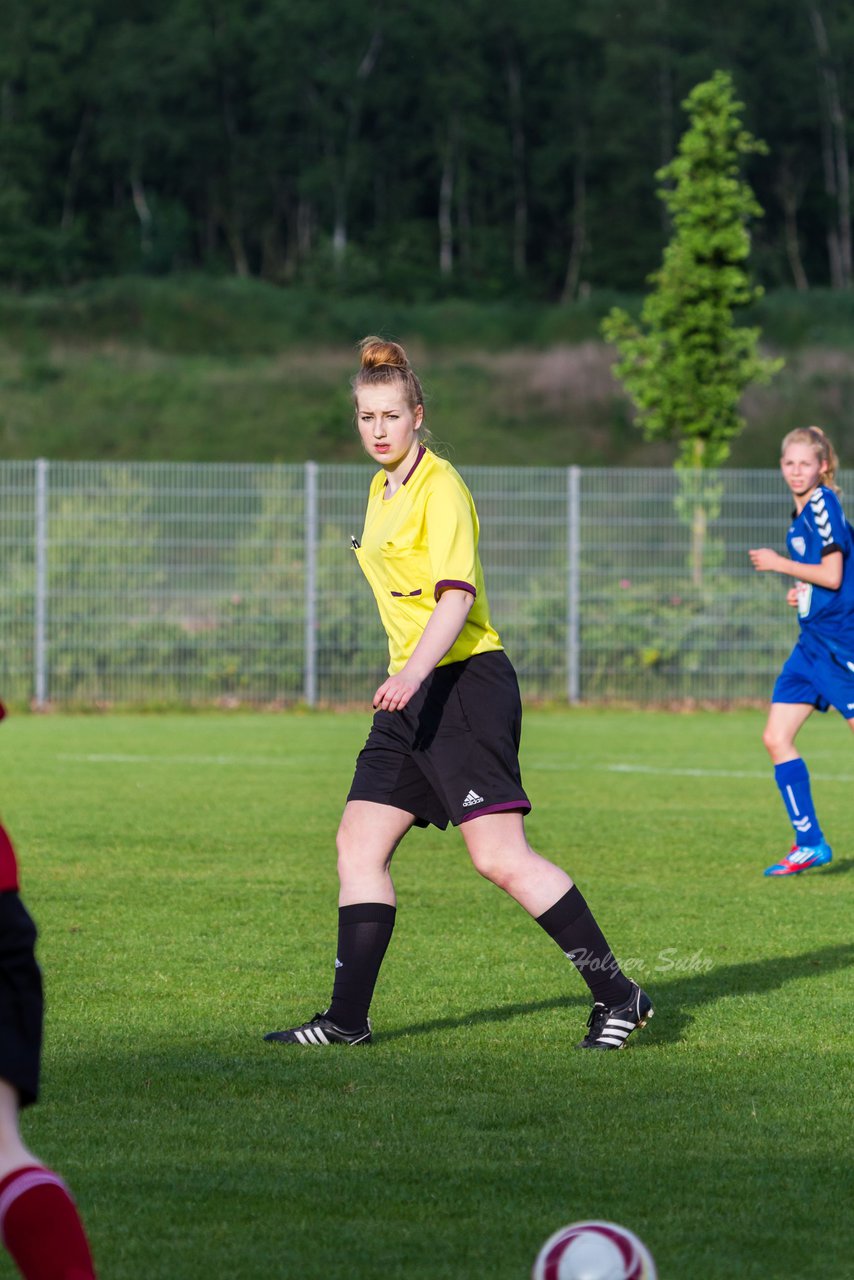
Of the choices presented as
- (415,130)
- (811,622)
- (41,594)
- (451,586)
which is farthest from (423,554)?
(415,130)

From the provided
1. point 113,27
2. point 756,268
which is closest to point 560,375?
point 756,268

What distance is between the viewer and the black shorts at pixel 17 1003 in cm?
276

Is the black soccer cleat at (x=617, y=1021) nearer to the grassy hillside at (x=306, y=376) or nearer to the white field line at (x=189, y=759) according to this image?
the white field line at (x=189, y=759)

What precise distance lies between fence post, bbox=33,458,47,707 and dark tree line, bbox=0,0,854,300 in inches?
1589

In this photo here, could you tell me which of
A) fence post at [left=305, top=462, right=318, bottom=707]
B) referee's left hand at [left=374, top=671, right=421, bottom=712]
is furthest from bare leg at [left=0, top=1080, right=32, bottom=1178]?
fence post at [left=305, top=462, right=318, bottom=707]

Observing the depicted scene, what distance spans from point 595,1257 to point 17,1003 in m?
1.01

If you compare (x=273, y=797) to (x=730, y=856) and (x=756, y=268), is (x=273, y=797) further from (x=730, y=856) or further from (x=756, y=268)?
(x=756, y=268)

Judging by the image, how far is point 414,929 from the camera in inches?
277

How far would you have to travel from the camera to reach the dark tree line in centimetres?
6109

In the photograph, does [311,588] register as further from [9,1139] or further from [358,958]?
[9,1139]

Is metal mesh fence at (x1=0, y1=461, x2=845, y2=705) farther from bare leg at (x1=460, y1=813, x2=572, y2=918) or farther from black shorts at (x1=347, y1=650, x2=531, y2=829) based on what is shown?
bare leg at (x1=460, y1=813, x2=572, y2=918)

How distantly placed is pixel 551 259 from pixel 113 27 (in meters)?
17.4

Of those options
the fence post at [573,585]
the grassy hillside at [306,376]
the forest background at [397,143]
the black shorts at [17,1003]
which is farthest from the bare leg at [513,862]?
the forest background at [397,143]

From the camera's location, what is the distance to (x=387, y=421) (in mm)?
5047
